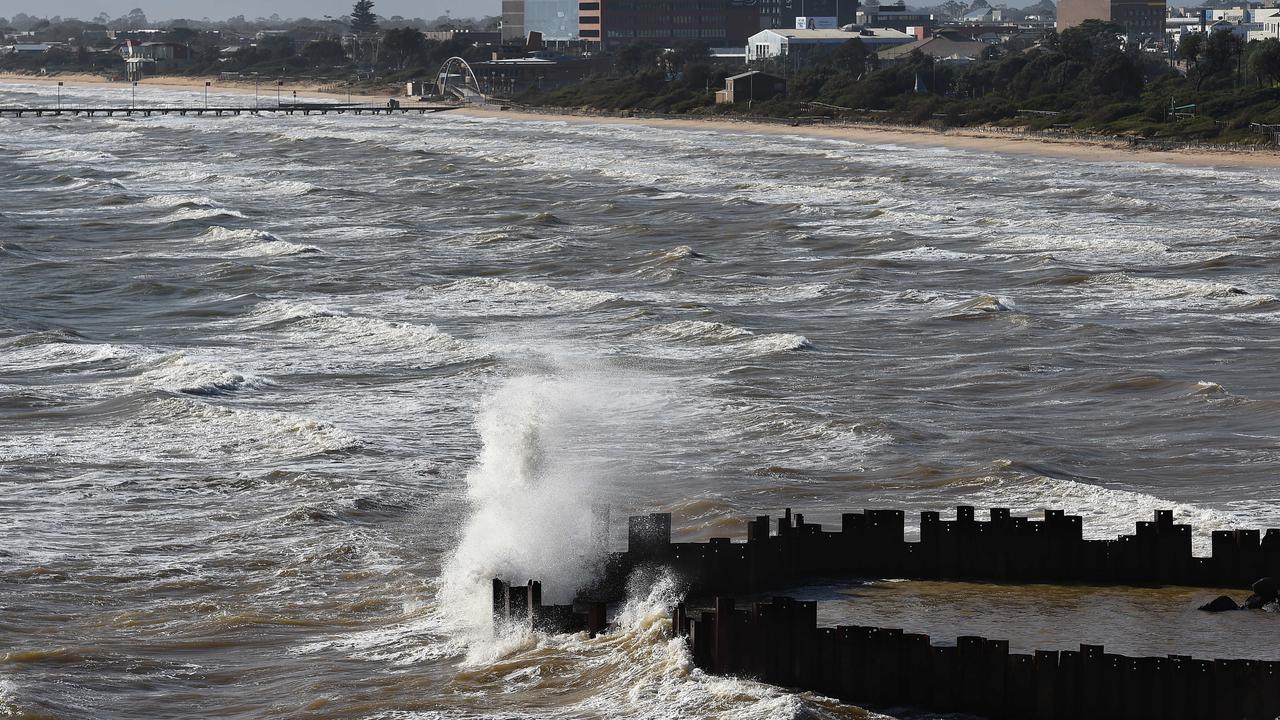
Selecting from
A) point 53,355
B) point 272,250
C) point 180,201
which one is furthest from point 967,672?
point 180,201

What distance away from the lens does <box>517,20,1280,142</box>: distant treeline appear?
12525 cm

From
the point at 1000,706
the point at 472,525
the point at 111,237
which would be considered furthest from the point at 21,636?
the point at 111,237

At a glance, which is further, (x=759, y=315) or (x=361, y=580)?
(x=759, y=315)

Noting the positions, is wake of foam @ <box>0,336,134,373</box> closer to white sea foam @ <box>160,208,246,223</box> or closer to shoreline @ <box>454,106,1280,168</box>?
white sea foam @ <box>160,208,246,223</box>

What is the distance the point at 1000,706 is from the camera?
17.9 meters

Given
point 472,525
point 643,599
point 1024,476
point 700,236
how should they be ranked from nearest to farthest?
point 643,599 → point 472,525 → point 1024,476 → point 700,236

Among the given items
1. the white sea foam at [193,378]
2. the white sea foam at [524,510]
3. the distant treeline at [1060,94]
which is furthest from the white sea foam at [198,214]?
the distant treeline at [1060,94]

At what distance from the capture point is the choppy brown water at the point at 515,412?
20.9 m

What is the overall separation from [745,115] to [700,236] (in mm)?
100629

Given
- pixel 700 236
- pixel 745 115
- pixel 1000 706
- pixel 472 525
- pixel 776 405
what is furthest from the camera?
pixel 745 115

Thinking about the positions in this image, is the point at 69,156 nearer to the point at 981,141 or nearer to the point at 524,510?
the point at 981,141

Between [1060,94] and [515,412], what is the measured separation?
121661 mm

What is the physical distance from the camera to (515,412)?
1347 inches

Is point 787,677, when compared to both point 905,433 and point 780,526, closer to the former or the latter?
point 780,526
